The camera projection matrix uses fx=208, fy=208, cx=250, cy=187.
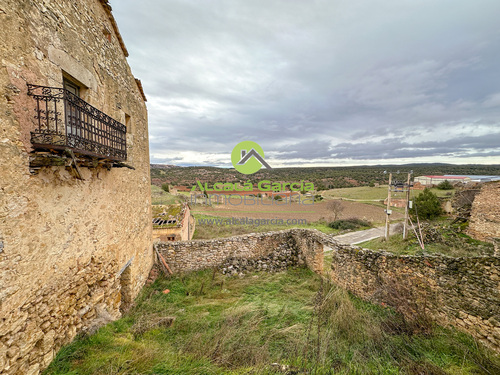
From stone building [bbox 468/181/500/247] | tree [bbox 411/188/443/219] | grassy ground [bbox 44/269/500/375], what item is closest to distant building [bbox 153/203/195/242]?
grassy ground [bbox 44/269/500/375]

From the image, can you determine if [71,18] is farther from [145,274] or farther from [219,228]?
[219,228]

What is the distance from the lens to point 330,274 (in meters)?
7.99

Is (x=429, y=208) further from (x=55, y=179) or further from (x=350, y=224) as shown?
(x=55, y=179)

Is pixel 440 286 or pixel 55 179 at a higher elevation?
pixel 55 179

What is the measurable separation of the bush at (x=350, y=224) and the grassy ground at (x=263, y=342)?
14.2m

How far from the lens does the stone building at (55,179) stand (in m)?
2.37

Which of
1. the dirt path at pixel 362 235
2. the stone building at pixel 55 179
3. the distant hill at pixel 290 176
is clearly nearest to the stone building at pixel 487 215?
the dirt path at pixel 362 235

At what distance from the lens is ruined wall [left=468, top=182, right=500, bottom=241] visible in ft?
32.0

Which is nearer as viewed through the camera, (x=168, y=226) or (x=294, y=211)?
(x=168, y=226)

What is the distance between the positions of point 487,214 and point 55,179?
52.6 feet

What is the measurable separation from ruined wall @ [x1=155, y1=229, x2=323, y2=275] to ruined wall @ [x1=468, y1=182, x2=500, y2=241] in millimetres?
8496

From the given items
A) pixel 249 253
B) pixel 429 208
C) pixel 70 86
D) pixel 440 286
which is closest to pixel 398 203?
pixel 429 208

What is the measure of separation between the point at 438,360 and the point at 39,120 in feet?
23.9

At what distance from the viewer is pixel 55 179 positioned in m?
2.98
